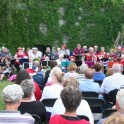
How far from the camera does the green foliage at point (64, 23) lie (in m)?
26.4

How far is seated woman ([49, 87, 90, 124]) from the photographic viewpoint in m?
4.69

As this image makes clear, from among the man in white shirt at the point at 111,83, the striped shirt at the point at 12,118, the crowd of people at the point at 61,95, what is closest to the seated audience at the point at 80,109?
the crowd of people at the point at 61,95

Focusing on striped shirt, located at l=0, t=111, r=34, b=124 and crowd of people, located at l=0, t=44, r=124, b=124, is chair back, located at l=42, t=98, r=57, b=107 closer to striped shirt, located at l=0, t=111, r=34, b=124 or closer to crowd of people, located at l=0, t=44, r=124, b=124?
crowd of people, located at l=0, t=44, r=124, b=124

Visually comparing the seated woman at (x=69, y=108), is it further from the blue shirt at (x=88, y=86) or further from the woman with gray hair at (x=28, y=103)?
the blue shirt at (x=88, y=86)

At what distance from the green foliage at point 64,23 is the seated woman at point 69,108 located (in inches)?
851

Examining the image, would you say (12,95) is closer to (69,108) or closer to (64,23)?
(69,108)

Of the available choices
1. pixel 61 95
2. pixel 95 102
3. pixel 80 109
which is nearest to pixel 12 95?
pixel 61 95

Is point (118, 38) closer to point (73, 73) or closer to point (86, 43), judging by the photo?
point (86, 43)

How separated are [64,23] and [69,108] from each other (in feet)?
72.8

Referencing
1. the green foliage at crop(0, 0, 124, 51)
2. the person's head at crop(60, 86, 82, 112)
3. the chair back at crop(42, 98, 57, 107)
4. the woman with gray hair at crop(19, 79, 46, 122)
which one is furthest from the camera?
the green foliage at crop(0, 0, 124, 51)

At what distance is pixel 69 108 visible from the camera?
4.93 meters

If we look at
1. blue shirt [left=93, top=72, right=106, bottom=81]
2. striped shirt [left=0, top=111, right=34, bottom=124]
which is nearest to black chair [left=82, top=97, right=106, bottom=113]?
striped shirt [left=0, top=111, right=34, bottom=124]

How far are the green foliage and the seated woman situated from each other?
851 inches

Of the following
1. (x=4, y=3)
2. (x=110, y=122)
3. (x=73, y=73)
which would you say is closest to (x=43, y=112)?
(x=110, y=122)
